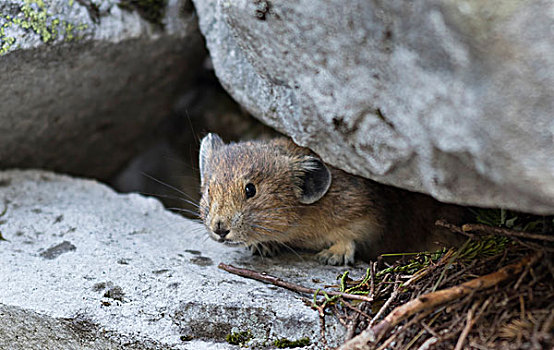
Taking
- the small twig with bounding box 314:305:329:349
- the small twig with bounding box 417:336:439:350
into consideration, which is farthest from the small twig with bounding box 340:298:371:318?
the small twig with bounding box 417:336:439:350

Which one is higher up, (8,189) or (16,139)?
(16,139)

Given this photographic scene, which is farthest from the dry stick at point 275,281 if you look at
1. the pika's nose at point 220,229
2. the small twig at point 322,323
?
the pika's nose at point 220,229

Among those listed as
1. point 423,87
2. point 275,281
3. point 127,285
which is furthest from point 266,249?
point 423,87

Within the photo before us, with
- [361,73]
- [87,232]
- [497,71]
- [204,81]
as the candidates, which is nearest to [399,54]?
[361,73]

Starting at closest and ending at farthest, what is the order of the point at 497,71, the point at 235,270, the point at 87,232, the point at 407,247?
the point at 497,71 → the point at 235,270 → the point at 87,232 → the point at 407,247

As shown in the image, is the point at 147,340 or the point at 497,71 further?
the point at 147,340

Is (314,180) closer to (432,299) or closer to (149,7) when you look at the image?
(432,299)

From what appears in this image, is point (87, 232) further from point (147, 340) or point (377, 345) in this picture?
point (377, 345)
